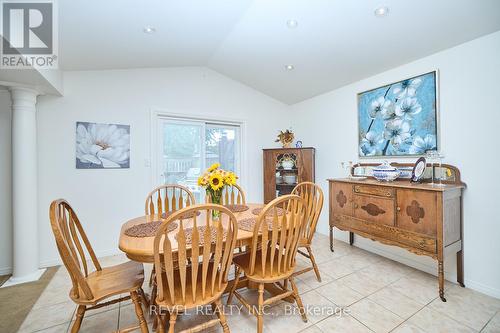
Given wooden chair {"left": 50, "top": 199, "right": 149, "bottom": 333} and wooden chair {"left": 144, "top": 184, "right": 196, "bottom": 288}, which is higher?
wooden chair {"left": 144, "top": 184, "right": 196, "bottom": 288}

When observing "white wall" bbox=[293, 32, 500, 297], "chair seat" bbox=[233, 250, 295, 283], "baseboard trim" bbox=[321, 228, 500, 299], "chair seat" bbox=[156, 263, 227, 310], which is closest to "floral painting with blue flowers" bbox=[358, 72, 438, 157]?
"white wall" bbox=[293, 32, 500, 297]

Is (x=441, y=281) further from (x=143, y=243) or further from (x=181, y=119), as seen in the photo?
(x=181, y=119)

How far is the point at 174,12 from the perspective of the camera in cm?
194

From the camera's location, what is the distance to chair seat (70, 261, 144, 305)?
1287 millimetres

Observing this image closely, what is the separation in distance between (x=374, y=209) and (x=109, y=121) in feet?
11.0

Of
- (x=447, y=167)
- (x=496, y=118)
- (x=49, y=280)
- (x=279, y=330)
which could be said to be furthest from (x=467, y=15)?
(x=49, y=280)

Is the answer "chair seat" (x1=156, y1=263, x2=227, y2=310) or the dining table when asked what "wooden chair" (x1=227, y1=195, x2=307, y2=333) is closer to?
the dining table

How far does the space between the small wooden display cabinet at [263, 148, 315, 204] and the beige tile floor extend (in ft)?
5.38

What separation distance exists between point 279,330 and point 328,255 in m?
1.46

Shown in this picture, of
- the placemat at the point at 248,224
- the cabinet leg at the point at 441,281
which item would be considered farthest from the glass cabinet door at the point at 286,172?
the cabinet leg at the point at 441,281

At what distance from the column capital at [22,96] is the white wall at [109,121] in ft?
0.76

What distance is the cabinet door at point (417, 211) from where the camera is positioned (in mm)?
1906

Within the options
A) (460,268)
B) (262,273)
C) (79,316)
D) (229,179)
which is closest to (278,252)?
(262,273)

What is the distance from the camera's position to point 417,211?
2.01 meters
